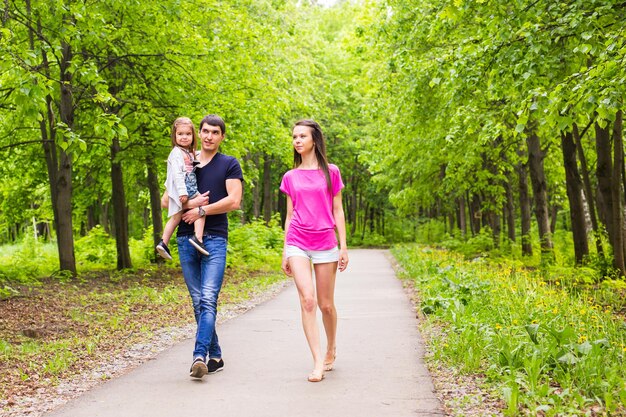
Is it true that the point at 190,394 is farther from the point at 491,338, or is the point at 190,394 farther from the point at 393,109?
the point at 393,109

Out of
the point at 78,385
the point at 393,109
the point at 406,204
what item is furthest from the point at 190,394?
the point at 406,204

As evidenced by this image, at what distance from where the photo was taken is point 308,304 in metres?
5.69

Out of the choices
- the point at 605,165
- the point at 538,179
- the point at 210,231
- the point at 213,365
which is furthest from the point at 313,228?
the point at 538,179

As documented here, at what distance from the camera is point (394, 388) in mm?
5488

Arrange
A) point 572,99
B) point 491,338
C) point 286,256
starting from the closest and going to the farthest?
point 286,256 → point 491,338 → point 572,99

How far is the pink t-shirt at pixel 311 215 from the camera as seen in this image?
19.0ft

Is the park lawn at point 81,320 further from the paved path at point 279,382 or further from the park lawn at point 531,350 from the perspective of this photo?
the park lawn at point 531,350

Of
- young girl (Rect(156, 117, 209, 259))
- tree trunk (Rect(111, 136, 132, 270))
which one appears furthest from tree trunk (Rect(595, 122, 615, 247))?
young girl (Rect(156, 117, 209, 259))

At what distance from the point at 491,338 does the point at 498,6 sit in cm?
621

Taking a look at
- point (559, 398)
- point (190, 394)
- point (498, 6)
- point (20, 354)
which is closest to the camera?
point (559, 398)

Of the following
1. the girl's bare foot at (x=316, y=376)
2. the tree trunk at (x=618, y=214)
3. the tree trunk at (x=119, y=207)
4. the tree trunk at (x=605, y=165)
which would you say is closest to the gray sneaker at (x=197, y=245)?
the girl's bare foot at (x=316, y=376)

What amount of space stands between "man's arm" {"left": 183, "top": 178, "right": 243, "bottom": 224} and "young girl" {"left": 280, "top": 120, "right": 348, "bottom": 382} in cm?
44

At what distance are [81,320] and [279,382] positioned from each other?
511cm

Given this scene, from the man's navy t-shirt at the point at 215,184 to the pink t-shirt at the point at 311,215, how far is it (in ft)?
1.92
